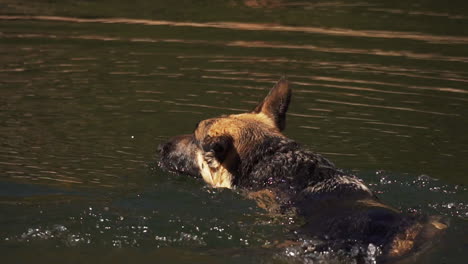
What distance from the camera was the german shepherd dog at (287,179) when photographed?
7.27m

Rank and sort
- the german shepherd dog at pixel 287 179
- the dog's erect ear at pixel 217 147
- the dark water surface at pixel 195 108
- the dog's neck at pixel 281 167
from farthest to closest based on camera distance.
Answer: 1. the dog's erect ear at pixel 217 147
2. the dog's neck at pixel 281 167
3. the dark water surface at pixel 195 108
4. the german shepherd dog at pixel 287 179

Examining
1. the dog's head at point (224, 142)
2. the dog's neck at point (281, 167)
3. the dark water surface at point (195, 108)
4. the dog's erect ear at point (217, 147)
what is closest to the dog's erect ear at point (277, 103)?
the dog's head at point (224, 142)

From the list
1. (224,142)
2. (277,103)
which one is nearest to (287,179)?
(224,142)

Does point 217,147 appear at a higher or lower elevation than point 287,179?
higher

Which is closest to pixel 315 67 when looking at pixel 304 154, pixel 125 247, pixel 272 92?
pixel 272 92

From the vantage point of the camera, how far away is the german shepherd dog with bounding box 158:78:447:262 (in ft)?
23.9

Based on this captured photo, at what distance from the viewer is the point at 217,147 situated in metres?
8.74

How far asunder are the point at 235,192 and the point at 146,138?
276cm

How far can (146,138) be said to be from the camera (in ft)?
36.9

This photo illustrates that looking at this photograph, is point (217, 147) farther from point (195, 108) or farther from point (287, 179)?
point (195, 108)

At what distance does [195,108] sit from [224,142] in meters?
3.63

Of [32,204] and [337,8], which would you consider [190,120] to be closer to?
[32,204]

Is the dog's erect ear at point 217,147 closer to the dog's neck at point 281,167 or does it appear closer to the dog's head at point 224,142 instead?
the dog's head at point 224,142

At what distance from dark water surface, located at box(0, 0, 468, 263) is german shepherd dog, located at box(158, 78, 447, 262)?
0.16m
